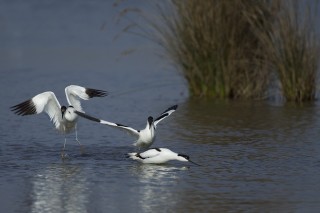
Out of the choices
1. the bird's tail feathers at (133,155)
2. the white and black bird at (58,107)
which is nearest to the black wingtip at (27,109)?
the white and black bird at (58,107)

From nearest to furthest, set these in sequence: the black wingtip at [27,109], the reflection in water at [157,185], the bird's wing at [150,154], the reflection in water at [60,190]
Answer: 1. the reflection in water at [60,190]
2. the reflection in water at [157,185]
3. the bird's wing at [150,154]
4. the black wingtip at [27,109]

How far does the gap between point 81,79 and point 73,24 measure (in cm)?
951

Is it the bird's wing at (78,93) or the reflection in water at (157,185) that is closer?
the reflection in water at (157,185)

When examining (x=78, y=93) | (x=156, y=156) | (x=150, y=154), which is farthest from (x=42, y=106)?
(x=156, y=156)

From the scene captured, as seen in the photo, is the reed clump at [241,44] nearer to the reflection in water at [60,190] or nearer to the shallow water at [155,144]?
the shallow water at [155,144]

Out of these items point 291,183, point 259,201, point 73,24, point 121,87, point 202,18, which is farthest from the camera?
point 73,24

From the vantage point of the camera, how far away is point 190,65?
15.3 metres

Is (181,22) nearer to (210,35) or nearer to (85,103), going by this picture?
(210,35)

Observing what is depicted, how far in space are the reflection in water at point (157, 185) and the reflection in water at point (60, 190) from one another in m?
0.56

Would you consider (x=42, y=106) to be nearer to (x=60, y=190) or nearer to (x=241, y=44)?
(x=60, y=190)

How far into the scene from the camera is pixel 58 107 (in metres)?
12.4

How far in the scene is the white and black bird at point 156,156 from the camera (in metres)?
10.6

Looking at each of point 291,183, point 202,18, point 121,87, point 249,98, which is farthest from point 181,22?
point 291,183

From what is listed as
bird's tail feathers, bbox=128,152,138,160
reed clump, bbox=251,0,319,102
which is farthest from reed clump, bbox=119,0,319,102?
bird's tail feathers, bbox=128,152,138,160
